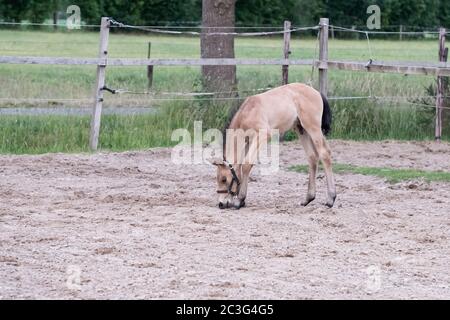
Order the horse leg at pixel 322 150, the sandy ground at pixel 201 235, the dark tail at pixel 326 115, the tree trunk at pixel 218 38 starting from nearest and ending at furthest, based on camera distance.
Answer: the sandy ground at pixel 201 235, the horse leg at pixel 322 150, the dark tail at pixel 326 115, the tree trunk at pixel 218 38

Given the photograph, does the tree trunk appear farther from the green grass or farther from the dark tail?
the dark tail

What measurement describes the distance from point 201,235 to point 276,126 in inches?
82.9

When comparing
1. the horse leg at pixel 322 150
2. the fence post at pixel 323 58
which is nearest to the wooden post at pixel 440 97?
the fence post at pixel 323 58

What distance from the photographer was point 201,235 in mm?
8930

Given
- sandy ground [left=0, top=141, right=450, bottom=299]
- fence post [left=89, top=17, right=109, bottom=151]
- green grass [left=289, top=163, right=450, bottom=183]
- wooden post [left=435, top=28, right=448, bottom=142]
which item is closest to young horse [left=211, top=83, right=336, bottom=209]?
sandy ground [left=0, top=141, right=450, bottom=299]

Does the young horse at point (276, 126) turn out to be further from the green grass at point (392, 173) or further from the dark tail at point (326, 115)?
the green grass at point (392, 173)

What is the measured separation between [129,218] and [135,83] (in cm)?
1353

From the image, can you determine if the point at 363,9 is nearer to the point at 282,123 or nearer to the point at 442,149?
the point at 442,149

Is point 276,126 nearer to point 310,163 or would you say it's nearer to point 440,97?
point 310,163

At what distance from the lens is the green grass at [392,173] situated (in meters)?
12.2

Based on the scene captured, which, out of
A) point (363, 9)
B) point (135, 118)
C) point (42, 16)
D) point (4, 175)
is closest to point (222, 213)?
point (4, 175)

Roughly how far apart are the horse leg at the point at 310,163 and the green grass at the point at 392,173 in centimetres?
172

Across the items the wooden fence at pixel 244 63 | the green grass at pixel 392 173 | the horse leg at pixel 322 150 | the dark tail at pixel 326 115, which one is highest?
the wooden fence at pixel 244 63

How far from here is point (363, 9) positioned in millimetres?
45906
